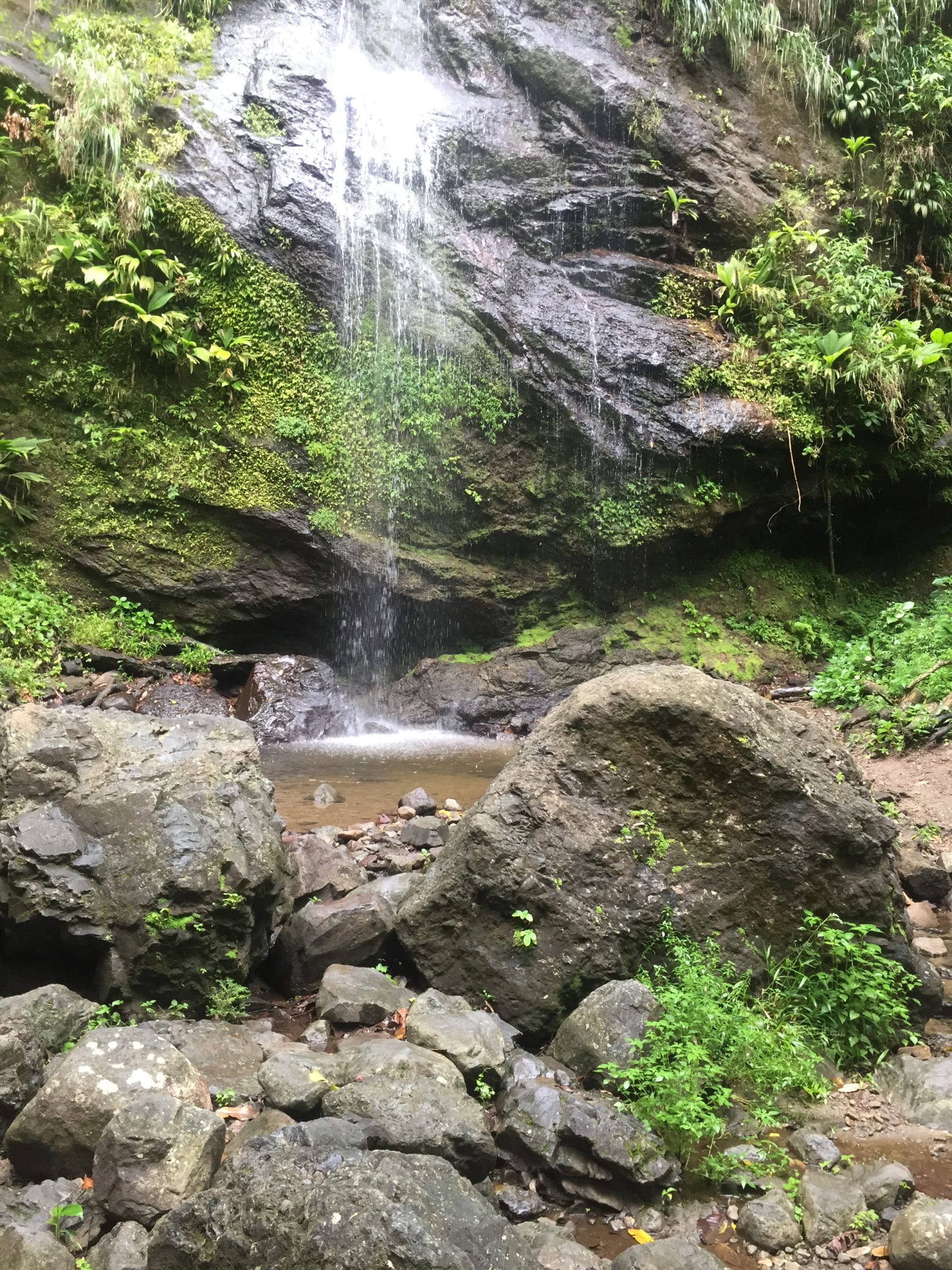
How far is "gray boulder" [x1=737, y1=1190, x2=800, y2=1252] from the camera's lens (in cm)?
244

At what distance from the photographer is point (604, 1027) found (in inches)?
124

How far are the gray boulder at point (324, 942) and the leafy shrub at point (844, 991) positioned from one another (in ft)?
5.60

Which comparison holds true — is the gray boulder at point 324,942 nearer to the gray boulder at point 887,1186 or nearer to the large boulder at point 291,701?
the gray boulder at point 887,1186

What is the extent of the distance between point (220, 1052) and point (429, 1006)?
0.78 m

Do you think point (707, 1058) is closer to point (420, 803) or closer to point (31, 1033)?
point (31, 1033)

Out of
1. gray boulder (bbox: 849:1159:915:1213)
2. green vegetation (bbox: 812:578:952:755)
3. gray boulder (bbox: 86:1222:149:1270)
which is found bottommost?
gray boulder (bbox: 849:1159:915:1213)

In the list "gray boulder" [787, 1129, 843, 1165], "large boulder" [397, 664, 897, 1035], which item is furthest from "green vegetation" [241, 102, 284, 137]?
"gray boulder" [787, 1129, 843, 1165]

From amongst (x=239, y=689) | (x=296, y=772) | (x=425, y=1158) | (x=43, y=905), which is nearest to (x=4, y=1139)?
(x=43, y=905)

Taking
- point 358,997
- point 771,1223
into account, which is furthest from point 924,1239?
point 358,997

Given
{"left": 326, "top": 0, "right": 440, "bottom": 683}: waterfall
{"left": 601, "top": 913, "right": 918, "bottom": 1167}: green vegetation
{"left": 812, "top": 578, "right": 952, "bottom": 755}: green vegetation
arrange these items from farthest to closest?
{"left": 326, "top": 0, "right": 440, "bottom": 683}: waterfall, {"left": 812, "top": 578, "right": 952, "bottom": 755}: green vegetation, {"left": 601, "top": 913, "right": 918, "bottom": 1167}: green vegetation

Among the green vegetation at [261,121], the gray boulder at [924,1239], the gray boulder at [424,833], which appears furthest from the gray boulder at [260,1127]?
the green vegetation at [261,121]

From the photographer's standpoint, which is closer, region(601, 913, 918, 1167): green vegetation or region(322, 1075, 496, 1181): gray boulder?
region(322, 1075, 496, 1181): gray boulder

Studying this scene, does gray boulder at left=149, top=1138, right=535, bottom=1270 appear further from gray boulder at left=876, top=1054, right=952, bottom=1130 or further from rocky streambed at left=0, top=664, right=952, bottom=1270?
gray boulder at left=876, top=1054, right=952, bottom=1130

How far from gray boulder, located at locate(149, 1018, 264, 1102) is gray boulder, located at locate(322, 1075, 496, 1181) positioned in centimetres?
46
